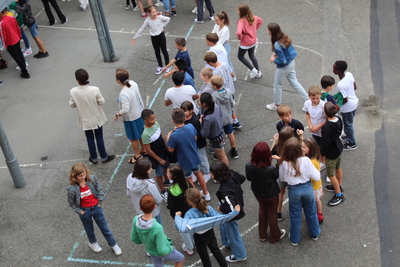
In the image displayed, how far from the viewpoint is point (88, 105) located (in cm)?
819

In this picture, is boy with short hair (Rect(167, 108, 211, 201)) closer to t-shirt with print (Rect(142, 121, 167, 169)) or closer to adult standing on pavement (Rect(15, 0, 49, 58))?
t-shirt with print (Rect(142, 121, 167, 169))

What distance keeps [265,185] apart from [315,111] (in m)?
1.83

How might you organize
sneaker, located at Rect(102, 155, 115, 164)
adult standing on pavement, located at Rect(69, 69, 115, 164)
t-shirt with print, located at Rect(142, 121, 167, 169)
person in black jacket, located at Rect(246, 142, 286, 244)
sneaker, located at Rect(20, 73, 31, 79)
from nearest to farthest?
person in black jacket, located at Rect(246, 142, 286, 244) → t-shirt with print, located at Rect(142, 121, 167, 169) → adult standing on pavement, located at Rect(69, 69, 115, 164) → sneaker, located at Rect(102, 155, 115, 164) → sneaker, located at Rect(20, 73, 31, 79)

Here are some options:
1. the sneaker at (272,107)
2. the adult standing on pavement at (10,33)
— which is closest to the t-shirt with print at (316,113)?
the sneaker at (272,107)

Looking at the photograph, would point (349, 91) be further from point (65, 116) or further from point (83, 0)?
point (83, 0)

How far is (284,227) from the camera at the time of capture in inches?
276

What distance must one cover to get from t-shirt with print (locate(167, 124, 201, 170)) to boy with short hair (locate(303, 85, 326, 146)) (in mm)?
1874

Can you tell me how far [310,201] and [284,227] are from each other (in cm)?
94

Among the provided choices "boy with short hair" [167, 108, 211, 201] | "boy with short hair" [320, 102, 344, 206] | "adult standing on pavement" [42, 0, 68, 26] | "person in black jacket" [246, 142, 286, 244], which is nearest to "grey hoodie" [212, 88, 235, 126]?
"boy with short hair" [167, 108, 211, 201]

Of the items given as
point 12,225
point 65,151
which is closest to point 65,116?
point 65,151

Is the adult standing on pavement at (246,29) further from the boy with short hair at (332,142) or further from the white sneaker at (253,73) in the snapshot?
the boy with short hair at (332,142)

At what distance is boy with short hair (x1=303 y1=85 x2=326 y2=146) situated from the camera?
7193 millimetres

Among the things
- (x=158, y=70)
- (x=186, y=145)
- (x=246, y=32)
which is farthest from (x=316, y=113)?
(x=158, y=70)

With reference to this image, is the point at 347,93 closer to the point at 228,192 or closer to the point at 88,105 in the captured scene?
the point at 228,192
